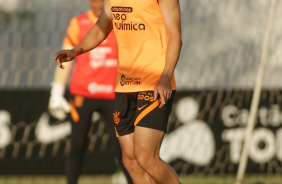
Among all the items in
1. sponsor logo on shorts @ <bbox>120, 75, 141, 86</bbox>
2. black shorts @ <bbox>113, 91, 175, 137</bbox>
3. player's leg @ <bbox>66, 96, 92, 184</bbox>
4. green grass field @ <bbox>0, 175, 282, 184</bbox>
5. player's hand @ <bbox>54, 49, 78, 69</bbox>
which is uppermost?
player's hand @ <bbox>54, 49, 78, 69</bbox>

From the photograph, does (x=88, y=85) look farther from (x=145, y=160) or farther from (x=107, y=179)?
(x=107, y=179)

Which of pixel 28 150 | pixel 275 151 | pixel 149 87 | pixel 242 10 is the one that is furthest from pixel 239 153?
pixel 149 87

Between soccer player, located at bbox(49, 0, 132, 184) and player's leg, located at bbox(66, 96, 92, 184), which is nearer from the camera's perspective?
soccer player, located at bbox(49, 0, 132, 184)

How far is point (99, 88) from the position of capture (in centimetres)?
553

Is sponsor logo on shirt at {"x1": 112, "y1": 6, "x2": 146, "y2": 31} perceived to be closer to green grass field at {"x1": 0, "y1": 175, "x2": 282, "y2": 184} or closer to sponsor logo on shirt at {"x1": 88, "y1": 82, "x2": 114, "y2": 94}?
sponsor logo on shirt at {"x1": 88, "y1": 82, "x2": 114, "y2": 94}

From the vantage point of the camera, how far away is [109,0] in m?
4.11

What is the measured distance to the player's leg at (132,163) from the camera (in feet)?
13.4

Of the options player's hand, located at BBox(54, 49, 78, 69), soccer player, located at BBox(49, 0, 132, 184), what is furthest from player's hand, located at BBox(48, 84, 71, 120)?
player's hand, located at BBox(54, 49, 78, 69)

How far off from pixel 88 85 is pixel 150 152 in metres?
1.76

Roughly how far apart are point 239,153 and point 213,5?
1722 millimetres

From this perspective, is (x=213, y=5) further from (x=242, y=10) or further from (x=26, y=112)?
(x=26, y=112)

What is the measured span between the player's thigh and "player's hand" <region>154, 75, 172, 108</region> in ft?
0.80

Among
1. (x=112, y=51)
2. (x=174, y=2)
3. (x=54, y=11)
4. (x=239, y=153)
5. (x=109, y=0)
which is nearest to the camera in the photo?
(x=174, y=2)

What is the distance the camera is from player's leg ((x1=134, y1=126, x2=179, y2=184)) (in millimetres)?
3900
